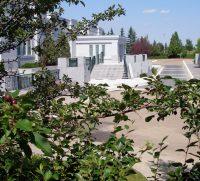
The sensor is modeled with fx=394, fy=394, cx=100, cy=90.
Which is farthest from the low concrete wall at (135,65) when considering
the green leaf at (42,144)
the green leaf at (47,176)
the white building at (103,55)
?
the green leaf at (42,144)

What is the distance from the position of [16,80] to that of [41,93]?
13.9 metres

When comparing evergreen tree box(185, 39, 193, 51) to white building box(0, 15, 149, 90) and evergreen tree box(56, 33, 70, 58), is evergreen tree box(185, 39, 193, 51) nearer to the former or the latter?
white building box(0, 15, 149, 90)

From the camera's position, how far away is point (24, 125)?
1341 millimetres

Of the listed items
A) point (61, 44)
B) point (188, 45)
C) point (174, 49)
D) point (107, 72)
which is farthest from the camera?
point (188, 45)

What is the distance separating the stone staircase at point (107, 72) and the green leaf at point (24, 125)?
33.3 m

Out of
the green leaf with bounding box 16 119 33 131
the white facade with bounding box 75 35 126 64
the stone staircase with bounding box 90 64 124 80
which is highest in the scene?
the white facade with bounding box 75 35 126 64

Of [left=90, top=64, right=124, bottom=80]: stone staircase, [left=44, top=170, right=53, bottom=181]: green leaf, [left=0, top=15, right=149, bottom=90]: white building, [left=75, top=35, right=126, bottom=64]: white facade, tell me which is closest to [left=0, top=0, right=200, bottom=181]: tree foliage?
[left=44, top=170, right=53, bottom=181]: green leaf

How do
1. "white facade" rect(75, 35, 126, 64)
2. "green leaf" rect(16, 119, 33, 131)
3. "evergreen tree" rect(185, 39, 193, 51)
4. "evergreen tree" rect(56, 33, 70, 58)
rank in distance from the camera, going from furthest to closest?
1. "evergreen tree" rect(185, 39, 193, 51)
2. "white facade" rect(75, 35, 126, 64)
3. "evergreen tree" rect(56, 33, 70, 58)
4. "green leaf" rect(16, 119, 33, 131)

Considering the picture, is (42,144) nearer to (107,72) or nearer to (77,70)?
(77,70)

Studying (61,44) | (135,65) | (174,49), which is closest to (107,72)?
(135,65)

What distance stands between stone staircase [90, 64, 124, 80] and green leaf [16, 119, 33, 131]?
33.3m

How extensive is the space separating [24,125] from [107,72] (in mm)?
34779

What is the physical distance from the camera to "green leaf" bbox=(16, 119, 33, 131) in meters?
1.33

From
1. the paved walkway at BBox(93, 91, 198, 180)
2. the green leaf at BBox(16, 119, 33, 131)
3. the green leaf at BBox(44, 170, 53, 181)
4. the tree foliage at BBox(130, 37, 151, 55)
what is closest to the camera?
the green leaf at BBox(16, 119, 33, 131)
